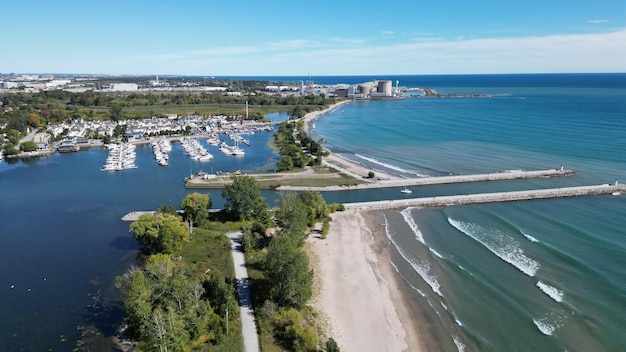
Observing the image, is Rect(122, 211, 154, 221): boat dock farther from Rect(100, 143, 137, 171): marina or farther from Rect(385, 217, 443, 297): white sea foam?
Rect(385, 217, 443, 297): white sea foam

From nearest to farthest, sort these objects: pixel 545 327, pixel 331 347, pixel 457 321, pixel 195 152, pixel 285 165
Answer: pixel 331 347 < pixel 545 327 < pixel 457 321 < pixel 285 165 < pixel 195 152

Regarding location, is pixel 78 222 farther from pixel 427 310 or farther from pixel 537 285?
pixel 537 285

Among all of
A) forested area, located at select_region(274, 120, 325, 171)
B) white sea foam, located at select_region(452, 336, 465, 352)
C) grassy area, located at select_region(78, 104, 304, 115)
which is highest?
grassy area, located at select_region(78, 104, 304, 115)

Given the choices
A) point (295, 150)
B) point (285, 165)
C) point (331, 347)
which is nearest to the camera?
point (331, 347)

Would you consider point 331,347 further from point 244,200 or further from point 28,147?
point 28,147

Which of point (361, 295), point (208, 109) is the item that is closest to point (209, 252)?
point (361, 295)

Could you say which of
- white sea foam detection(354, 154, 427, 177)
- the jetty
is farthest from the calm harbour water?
the jetty
